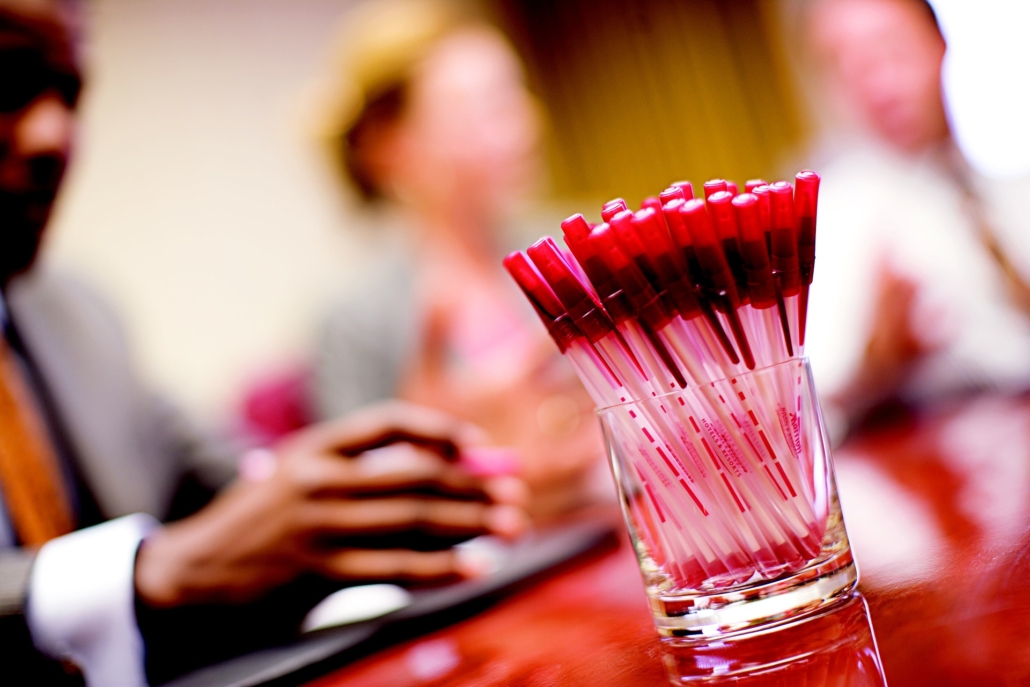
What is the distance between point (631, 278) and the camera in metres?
0.31

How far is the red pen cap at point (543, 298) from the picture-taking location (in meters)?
0.33

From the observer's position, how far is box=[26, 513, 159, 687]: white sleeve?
53 centimetres

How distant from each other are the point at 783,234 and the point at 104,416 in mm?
939

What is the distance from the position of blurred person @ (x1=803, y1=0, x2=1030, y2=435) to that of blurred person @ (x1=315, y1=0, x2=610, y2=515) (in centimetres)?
59

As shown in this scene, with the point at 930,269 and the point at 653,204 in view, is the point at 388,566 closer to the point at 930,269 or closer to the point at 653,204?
the point at 653,204

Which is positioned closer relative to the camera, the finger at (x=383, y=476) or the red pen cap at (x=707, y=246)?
the red pen cap at (x=707, y=246)

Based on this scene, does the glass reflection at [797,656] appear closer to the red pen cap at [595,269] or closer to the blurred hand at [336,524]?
the red pen cap at [595,269]

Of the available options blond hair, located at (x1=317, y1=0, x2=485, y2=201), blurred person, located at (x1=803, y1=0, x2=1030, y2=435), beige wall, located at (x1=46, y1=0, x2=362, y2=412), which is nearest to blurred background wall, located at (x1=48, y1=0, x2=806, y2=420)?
beige wall, located at (x1=46, y1=0, x2=362, y2=412)

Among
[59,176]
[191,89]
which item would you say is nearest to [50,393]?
[59,176]

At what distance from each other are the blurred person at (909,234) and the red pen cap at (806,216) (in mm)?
725

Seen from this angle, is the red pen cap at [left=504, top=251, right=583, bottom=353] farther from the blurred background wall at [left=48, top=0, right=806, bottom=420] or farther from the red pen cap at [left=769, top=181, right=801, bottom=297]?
the blurred background wall at [left=48, top=0, right=806, bottom=420]

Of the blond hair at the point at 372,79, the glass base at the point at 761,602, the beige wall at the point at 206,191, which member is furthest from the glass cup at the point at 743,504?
the beige wall at the point at 206,191

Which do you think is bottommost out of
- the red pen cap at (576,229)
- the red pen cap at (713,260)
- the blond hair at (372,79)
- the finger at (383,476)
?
the finger at (383,476)

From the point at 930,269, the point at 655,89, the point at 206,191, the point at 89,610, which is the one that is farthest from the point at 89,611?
the point at 655,89
